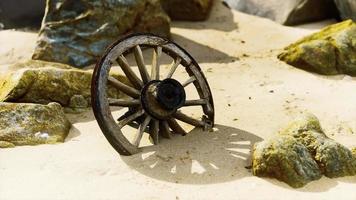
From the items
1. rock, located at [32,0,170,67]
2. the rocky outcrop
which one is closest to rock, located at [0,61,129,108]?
rock, located at [32,0,170,67]

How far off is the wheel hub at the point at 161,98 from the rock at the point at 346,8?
16.8 ft

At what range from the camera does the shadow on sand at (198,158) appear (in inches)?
185

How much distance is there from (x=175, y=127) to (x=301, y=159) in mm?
1510

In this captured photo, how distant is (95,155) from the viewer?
5.08m

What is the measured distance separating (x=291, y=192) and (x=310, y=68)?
380cm

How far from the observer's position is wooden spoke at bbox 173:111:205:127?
5520 millimetres

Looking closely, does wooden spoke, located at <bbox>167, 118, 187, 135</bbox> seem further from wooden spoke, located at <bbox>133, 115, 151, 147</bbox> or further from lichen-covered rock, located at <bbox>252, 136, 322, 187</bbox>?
lichen-covered rock, located at <bbox>252, 136, 322, 187</bbox>

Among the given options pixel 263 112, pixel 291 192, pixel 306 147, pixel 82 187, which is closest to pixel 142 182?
pixel 82 187

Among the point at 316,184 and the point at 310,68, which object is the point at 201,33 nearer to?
the point at 310,68

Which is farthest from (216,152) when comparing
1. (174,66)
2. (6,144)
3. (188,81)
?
(6,144)

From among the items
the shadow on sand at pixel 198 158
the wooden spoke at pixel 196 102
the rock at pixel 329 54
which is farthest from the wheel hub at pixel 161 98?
the rock at pixel 329 54

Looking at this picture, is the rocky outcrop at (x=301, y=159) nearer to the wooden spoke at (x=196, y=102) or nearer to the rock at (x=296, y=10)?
the wooden spoke at (x=196, y=102)

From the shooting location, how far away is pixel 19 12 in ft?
32.2

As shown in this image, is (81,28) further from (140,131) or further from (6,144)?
(140,131)
